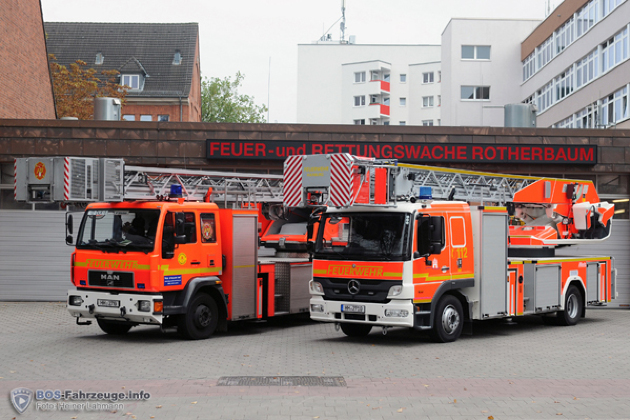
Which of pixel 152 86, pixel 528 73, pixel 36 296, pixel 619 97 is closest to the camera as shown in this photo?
pixel 36 296

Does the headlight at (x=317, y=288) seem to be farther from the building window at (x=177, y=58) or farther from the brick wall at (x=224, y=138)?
the building window at (x=177, y=58)

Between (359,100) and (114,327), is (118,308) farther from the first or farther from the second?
(359,100)

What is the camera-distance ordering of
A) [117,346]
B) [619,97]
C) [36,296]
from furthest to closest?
1. [619,97]
2. [36,296]
3. [117,346]

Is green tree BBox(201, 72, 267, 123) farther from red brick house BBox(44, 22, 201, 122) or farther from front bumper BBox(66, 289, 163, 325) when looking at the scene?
front bumper BBox(66, 289, 163, 325)

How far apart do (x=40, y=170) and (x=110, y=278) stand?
2149 millimetres

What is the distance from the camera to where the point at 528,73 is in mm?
53750

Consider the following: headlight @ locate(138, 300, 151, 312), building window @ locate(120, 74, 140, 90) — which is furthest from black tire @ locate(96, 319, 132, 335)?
building window @ locate(120, 74, 140, 90)

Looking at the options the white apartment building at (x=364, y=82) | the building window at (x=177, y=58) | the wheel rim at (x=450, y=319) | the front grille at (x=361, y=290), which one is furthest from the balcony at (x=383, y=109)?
the front grille at (x=361, y=290)

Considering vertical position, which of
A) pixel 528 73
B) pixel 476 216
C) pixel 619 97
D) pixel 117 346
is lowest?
pixel 117 346

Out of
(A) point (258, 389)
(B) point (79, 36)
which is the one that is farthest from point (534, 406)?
(B) point (79, 36)

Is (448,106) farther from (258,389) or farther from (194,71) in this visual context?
(258,389)

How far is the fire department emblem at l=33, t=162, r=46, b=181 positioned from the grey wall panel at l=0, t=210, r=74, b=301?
942 centimetres

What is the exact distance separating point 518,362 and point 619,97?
2733 centimetres

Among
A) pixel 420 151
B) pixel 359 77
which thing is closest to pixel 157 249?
pixel 420 151
